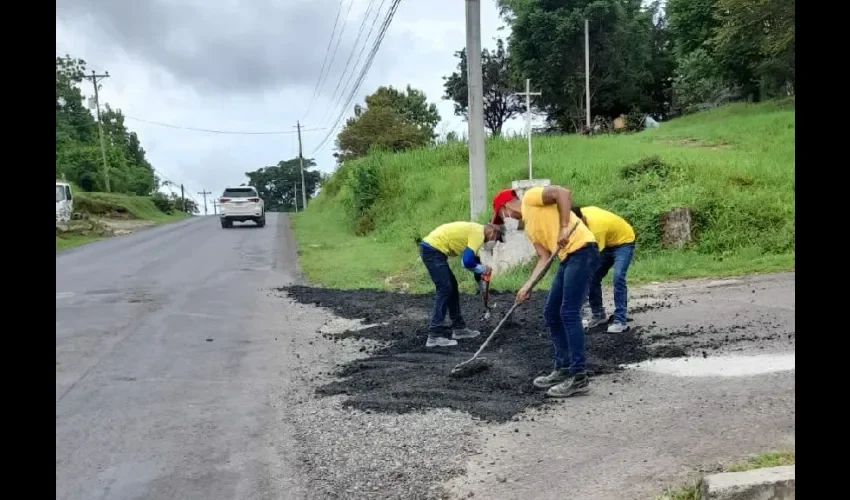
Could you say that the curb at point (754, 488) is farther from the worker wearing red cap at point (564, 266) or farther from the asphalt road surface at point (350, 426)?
the worker wearing red cap at point (564, 266)

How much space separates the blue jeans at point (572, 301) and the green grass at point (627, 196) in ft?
5.69

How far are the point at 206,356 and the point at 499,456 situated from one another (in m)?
4.17

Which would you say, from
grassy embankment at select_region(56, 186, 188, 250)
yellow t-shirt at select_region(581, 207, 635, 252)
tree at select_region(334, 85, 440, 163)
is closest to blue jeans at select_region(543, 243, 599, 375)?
yellow t-shirt at select_region(581, 207, 635, 252)

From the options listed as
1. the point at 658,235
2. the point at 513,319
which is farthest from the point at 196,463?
the point at 658,235

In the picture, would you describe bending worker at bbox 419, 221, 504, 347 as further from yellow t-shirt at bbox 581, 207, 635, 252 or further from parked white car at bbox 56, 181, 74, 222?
parked white car at bbox 56, 181, 74, 222

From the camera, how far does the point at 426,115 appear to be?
50156 millimetres

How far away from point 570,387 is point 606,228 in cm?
256

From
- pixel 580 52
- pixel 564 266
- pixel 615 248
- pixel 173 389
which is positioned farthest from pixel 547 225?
pixel 580 52

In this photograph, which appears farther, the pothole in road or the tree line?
the tree line

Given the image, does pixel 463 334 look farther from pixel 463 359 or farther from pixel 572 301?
pixel 572 301

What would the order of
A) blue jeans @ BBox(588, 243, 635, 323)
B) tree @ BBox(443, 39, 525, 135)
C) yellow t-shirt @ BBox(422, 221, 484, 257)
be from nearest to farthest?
yellow t-shirt @ BBox(422, 221, 484, 257) < blue jeans @ BBox(588, 243, 635, 323) < tree @ BBox(443, 39, 525, 135)

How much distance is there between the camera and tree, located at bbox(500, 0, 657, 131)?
35344 millimetres

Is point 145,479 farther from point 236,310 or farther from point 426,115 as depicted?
point 426,115

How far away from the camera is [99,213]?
34500 millimetres
